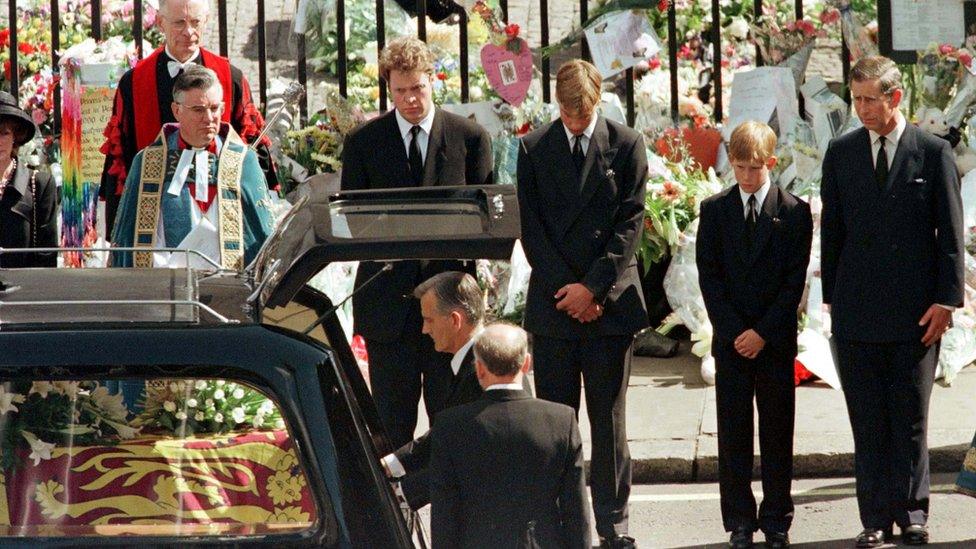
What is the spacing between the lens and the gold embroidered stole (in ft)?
23.0

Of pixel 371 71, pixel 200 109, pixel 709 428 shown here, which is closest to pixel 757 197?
pixel 709 428

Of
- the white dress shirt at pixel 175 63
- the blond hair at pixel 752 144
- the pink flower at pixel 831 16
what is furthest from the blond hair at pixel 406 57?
the pink flower at pixel 831 16

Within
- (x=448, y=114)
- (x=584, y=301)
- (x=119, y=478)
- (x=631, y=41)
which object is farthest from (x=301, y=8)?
(x=119, y=478)

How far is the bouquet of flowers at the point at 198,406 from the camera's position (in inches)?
134

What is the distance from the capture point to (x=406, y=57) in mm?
7051

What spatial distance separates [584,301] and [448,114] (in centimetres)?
109

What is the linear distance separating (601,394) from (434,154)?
125 cm

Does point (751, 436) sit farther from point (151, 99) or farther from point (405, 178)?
point (151, 99)

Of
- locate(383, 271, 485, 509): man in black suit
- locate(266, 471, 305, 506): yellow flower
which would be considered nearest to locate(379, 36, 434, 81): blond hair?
locate(383, 271, 485, 509): man in black suit

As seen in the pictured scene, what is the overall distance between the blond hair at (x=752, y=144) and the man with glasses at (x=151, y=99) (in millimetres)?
2228

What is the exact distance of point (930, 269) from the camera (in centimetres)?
676

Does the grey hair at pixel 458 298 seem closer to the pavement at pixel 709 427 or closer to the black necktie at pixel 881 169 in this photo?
the black necktie at pixel 881 169

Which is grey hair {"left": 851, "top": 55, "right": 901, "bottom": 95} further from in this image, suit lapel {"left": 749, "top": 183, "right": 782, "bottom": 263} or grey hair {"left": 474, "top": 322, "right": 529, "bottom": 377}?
grey hair {"left": 474, "top": 322, "right": 529, "bottom": 377}

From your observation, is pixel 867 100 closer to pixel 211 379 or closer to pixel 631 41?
pixel 631 41
